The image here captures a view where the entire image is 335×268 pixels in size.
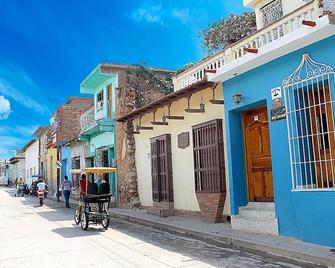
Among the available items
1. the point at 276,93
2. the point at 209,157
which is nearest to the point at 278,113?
the point at 276,93

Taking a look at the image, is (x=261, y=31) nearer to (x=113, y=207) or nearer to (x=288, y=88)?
(x=288, y=88)

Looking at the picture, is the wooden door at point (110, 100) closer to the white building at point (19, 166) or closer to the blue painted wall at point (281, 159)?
the blue painted wall at point (281, 159)

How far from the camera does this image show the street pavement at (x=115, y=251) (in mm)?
7035

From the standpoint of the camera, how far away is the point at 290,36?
774 cm

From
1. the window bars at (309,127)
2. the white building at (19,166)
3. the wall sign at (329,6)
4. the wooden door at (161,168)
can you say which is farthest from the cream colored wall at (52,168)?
the wall sign at (329,6)

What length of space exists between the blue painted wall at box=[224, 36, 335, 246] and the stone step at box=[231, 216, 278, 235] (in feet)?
0.65

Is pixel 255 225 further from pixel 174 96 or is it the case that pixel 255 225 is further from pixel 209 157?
pixel 174 96

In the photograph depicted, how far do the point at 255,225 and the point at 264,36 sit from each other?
445 cm

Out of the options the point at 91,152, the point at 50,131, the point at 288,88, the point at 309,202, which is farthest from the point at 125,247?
the point at 50,131

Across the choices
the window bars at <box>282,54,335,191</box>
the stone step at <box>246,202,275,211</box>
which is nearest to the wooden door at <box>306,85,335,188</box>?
the window bars at <box>282,54,335,191</box>

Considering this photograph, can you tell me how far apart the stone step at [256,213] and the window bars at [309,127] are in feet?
4.29

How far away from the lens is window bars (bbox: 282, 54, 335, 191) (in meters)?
7.75

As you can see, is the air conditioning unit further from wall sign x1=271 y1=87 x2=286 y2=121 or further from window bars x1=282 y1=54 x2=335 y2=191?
window bars x1=282 y1=54 x2=335 y2=191

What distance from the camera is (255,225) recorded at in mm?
9094
